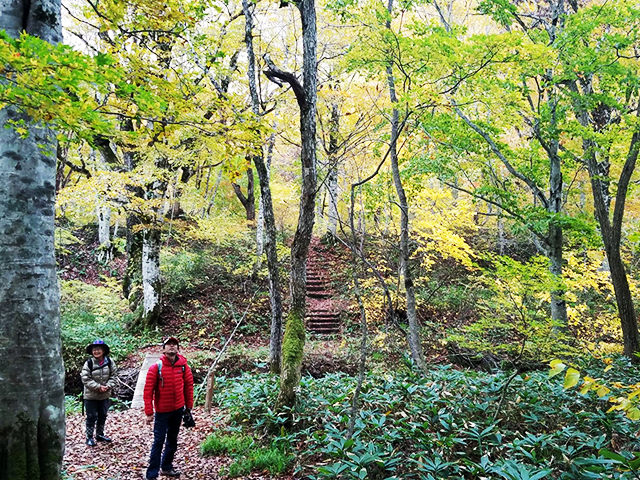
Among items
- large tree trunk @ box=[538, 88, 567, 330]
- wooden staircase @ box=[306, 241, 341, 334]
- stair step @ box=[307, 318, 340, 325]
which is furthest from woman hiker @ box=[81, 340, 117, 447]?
large tree trunk @ box=[538, 88, 567, 330]

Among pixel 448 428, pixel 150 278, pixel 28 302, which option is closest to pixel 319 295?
pixel 150 278

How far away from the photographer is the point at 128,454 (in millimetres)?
5012

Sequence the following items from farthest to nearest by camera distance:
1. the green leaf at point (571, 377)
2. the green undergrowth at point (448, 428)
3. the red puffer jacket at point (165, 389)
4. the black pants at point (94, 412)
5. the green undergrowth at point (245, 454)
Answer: the black pants at point (94, 412) → the red puffer jacket at point (165, 389) → the green undergrowth at point (245, 454) → the green undergrowth at point (448, 428) → the green leaf at point (571, 377)

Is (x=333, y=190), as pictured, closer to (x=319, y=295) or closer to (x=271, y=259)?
(x=271, y=259)

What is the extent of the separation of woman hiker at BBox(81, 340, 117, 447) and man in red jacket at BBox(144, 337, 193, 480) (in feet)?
4.83

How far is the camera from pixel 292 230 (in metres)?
19.0

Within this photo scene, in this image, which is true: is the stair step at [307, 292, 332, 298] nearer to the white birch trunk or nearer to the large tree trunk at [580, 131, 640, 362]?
the white birch trunk

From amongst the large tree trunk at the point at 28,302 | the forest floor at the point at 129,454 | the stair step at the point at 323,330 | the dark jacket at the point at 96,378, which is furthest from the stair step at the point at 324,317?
the large tree trunk at the point at 28,302

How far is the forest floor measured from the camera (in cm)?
426

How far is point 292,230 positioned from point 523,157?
38.8 feet

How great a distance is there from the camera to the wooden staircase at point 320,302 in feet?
42.1

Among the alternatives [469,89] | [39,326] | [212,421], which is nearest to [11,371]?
[39,326]

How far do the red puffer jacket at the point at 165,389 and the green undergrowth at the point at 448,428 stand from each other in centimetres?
112

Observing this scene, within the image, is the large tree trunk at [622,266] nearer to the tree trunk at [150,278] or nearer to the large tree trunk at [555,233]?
the large tree trunk at [555,233]
